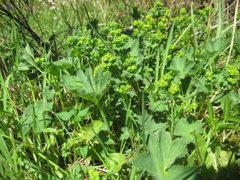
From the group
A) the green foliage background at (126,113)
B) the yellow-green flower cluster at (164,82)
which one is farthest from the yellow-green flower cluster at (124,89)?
the yellow-green flower cluster at (164,82)

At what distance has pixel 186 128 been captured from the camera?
172 centimetres

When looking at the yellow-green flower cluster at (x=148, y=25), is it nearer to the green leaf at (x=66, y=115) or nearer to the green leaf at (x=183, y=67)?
the green leaf at (x=183, y=67)

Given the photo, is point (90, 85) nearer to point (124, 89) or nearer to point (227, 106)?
point (124, 89)

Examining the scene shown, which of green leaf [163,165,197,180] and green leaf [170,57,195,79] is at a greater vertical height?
green leaf [170,57,195,79]

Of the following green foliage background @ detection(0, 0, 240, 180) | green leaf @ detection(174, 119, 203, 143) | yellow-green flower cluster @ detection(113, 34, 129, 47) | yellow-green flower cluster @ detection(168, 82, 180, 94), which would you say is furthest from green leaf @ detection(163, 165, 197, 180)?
yellow-green flower cluster @ detection(113, 34, 129, 47)

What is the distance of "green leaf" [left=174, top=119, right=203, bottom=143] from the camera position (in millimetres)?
1702

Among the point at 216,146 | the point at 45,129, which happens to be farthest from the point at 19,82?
the point at 216,146

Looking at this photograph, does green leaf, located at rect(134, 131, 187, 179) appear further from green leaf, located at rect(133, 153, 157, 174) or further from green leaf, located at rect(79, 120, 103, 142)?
green leaf, located at rect(79, 120, 103, 142)

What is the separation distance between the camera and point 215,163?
1.77m

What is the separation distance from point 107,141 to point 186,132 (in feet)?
0.99

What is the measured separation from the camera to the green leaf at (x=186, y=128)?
1702mm

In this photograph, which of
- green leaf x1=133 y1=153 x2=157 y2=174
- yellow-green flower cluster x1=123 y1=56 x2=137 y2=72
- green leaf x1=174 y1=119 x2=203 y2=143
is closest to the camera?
green leaf x1=133 y1=153 x2=157 y2=174

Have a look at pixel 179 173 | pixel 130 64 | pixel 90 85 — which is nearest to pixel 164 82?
pixel 130 64

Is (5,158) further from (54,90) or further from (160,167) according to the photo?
(160,167)
